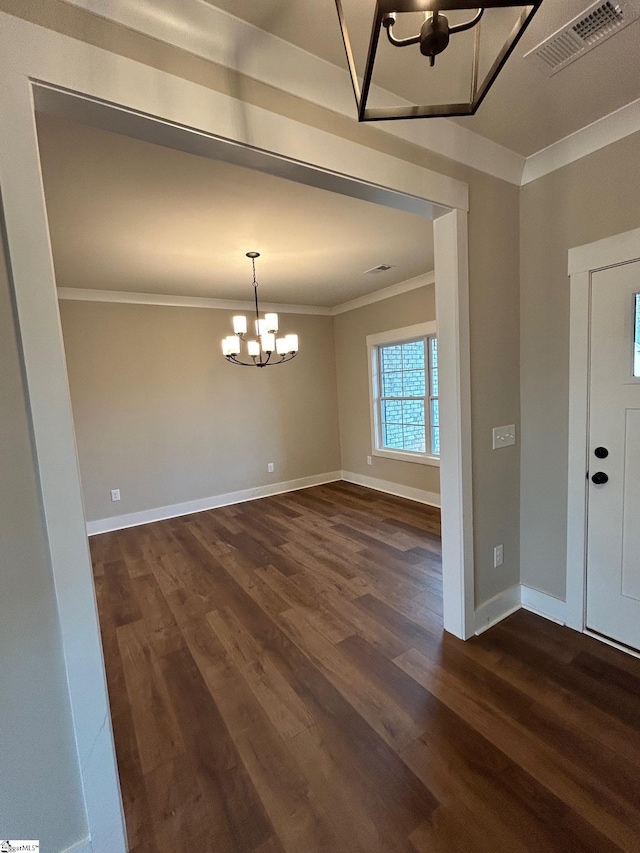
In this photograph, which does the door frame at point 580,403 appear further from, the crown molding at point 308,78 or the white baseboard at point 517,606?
the crown molding at point 308,78

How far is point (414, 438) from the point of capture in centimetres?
482

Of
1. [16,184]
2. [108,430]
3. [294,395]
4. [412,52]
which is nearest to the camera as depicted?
[16,184]

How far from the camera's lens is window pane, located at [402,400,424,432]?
4676 millimetres

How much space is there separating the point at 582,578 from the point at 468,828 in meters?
1.40

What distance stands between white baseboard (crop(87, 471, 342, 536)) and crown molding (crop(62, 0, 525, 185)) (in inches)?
147

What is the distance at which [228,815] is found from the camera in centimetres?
130

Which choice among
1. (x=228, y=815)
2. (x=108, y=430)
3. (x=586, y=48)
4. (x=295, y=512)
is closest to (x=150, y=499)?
(x=108, y=430)

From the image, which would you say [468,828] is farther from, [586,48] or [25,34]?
[586,48]

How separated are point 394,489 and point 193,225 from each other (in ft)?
12.3

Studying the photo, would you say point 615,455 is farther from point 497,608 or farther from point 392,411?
point 392,411

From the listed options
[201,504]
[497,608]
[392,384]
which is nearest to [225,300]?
[392,384]

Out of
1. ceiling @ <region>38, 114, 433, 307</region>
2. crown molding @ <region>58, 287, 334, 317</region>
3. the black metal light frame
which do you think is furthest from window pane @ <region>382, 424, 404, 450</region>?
the black metal light frame

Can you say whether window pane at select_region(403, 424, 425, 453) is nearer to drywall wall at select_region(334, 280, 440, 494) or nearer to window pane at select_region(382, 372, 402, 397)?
drywall wall at select_region(334, 280, 440, 494)

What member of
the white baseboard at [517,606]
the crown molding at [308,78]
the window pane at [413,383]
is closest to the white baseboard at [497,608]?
the white baseboard at [517,606]
